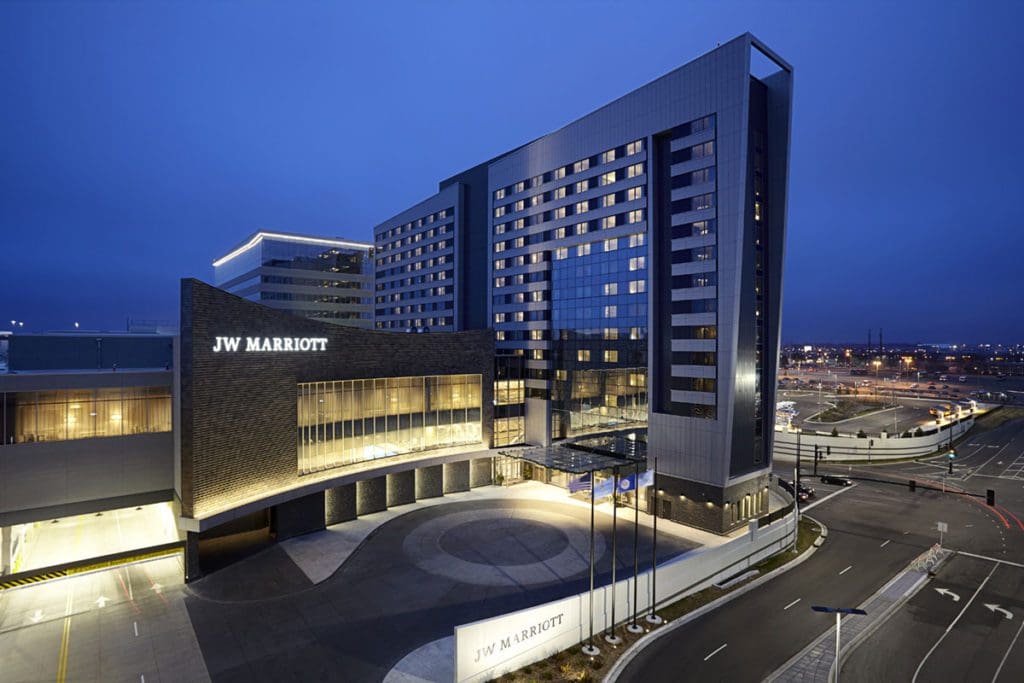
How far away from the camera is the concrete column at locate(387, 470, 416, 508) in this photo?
47.8 metres

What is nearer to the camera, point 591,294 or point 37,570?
point 37,570

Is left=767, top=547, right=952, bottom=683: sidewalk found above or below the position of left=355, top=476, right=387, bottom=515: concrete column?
below

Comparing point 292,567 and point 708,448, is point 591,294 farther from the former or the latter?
point 292,567

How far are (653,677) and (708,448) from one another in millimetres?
22618

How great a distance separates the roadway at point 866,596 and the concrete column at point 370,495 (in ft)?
92.7

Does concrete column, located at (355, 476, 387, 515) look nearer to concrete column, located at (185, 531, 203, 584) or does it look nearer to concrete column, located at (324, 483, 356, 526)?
concrete column, located at (324, 483, 356, 526)

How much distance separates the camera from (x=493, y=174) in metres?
67.7

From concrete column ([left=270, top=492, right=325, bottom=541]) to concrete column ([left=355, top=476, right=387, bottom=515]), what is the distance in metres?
3.75

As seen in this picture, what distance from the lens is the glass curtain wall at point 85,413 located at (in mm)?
30391

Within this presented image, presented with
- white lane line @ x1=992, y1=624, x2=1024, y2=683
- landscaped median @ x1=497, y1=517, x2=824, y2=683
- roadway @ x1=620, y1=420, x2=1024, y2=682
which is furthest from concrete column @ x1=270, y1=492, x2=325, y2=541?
white lane line @ x1=992, y1=624, x2=1024, y2=683

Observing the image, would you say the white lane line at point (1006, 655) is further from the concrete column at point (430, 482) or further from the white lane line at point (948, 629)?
the concrete column at point (430, 482)

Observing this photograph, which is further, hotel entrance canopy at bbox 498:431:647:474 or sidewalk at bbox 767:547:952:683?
hotel entrance canopy at bbox 498:431:647:474

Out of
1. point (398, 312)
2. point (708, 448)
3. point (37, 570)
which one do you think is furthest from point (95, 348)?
point (398, 312)

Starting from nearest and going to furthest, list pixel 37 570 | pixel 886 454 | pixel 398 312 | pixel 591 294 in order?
pixel 37 570 < pixel 591 294 < pixel 886 454 < pixel 398 312
